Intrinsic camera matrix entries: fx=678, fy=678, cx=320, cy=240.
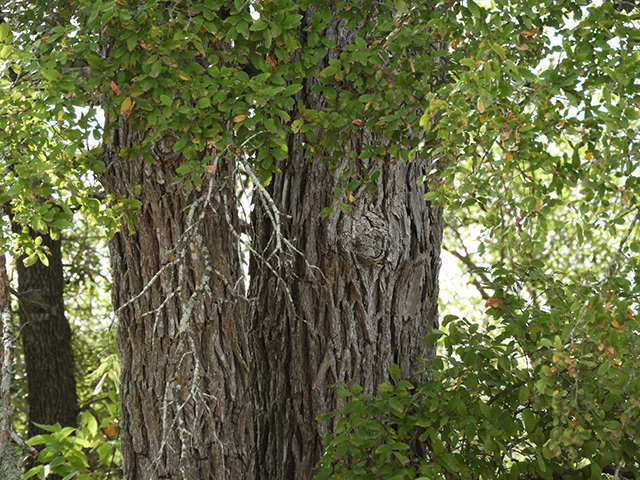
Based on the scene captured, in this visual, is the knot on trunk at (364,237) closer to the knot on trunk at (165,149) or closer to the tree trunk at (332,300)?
the tree trunk at (332,300)

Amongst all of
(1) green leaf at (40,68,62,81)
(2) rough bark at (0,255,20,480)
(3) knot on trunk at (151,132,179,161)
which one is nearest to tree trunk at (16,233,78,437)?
(3) knot on trunk at (151,132,179,161)

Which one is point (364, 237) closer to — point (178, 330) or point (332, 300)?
point (332, 300)

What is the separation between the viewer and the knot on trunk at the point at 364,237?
3811mm

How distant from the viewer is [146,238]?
3.56m

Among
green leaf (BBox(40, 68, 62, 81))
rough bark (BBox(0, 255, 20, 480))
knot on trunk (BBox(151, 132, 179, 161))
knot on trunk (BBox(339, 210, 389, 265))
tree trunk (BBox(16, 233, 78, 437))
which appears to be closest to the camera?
green leaf (BBox(40, 68, 62, 81))

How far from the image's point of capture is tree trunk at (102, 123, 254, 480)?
345 cm

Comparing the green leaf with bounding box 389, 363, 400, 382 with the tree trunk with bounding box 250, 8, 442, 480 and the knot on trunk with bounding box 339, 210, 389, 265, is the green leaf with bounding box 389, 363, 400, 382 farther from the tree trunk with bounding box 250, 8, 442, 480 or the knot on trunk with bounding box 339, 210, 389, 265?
the knot on trunk with bounding box 339, 210, 389, 265

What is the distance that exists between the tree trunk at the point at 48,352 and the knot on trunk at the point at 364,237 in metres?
4.48

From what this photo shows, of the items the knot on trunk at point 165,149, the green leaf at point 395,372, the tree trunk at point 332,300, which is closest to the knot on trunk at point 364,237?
the tree trunk at point 332,300

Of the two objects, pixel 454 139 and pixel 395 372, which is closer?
pixel 454 139

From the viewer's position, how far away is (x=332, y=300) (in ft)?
12.6

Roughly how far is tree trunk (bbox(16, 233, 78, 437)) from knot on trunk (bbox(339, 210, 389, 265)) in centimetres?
448

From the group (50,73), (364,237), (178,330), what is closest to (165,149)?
(50,73)

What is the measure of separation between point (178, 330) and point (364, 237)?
3.74 ft
